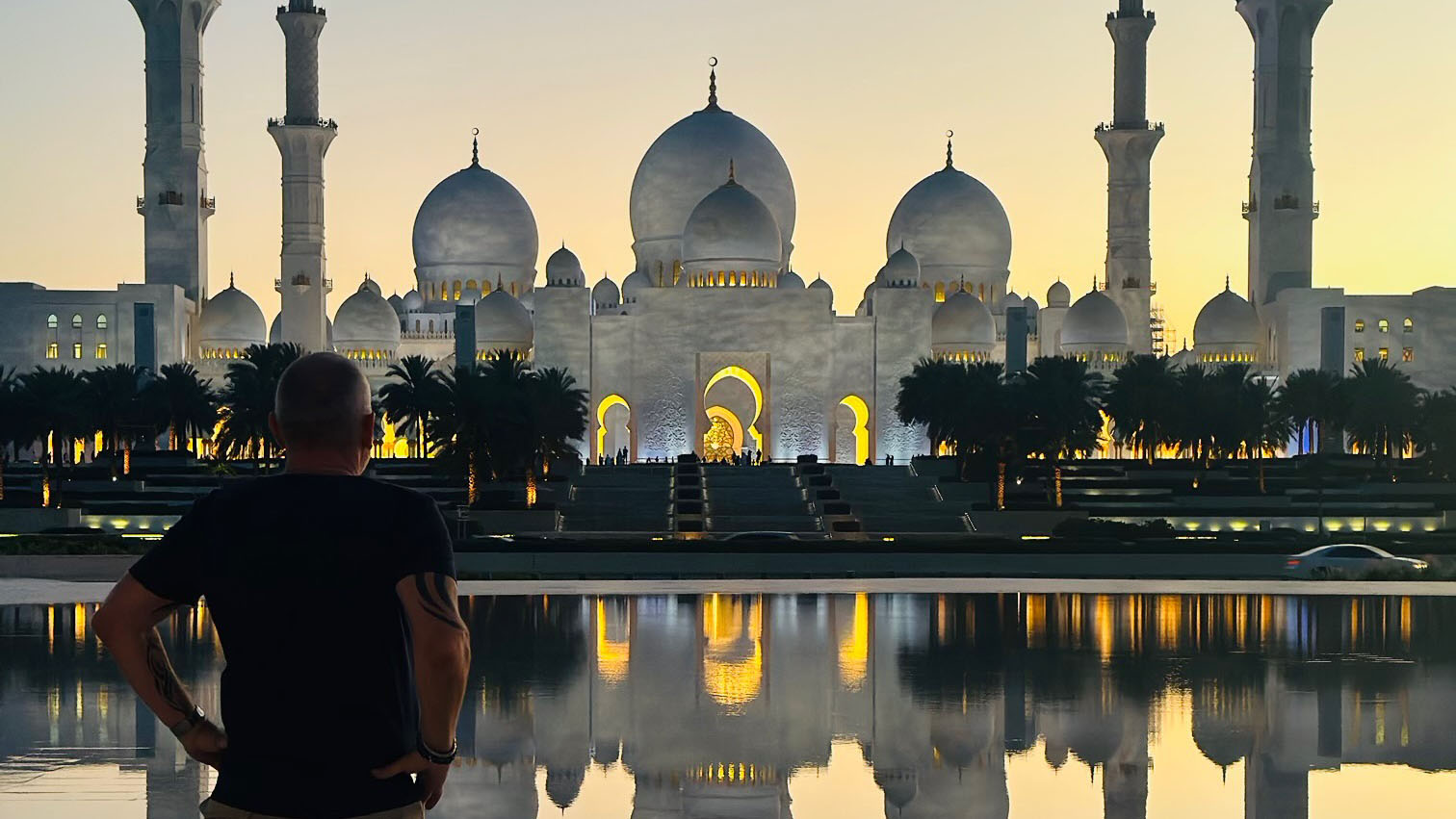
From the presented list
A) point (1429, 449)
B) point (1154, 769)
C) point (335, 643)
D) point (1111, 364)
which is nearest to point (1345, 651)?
point (1154, 769)

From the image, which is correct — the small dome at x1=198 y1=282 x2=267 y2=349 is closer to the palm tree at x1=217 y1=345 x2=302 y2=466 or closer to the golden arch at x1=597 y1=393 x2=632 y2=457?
the golden arch at x1=597 y1=393 x2=632 y2=457

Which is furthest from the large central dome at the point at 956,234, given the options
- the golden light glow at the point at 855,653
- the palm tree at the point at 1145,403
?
the golden light glow at the point at 855,653

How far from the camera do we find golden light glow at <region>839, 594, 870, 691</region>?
15070 mm

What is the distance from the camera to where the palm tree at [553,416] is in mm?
43250

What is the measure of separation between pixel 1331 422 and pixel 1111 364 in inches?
780

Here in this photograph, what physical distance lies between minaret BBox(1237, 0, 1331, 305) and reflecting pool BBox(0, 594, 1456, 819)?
5437cm

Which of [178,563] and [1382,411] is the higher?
[1382,411]

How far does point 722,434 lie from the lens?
222 feet

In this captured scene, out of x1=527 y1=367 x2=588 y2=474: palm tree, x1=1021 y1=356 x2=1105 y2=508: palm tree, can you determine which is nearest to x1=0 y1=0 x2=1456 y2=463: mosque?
x1=527 y1=367 x2=588 y2=474: palm tree

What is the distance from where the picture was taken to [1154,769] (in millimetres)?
11055

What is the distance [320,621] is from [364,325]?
7049 cm

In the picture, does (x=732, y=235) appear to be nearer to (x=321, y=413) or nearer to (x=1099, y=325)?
(x=1099, y=325)

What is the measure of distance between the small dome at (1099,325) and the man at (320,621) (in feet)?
227

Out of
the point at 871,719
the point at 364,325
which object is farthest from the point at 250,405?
the point at 871,719
